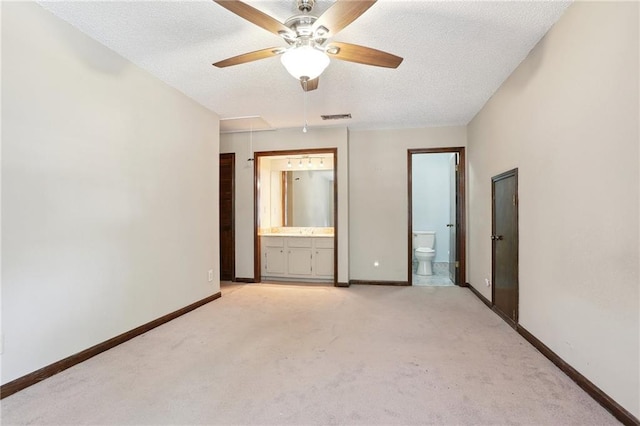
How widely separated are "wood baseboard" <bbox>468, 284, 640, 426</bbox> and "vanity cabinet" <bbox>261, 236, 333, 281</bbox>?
2.77m

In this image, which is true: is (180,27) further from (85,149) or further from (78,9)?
(85,149)

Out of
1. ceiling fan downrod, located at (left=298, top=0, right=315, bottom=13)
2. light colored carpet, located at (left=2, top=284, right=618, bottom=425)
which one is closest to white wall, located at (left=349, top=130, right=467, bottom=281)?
light colored carpet, located at (left=2, top=284, right=618, bottom=425)

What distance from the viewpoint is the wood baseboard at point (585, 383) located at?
1.55 m

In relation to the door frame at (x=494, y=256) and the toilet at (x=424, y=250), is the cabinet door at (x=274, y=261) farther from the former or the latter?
the door frame at (x=494, y=256)

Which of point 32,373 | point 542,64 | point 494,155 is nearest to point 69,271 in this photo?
point 32,373

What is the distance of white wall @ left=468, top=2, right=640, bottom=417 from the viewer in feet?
5.06

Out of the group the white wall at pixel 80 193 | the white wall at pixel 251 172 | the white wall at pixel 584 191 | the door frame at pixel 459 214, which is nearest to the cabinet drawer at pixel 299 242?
the white wall at pixel 251 172

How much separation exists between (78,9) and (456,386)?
3456mm

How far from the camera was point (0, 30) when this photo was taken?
1.79 meters

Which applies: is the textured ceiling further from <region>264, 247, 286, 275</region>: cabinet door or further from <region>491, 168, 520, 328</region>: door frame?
<region>264, 247, 286, 275</region>: cabinet door

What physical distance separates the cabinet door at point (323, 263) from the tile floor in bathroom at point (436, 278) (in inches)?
53.4

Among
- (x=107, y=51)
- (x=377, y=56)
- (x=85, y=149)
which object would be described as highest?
(x=107, y=51)

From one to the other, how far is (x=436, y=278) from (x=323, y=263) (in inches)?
78.9

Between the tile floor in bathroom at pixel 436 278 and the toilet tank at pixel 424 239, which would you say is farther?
the toilet tank at pixel 424 239
